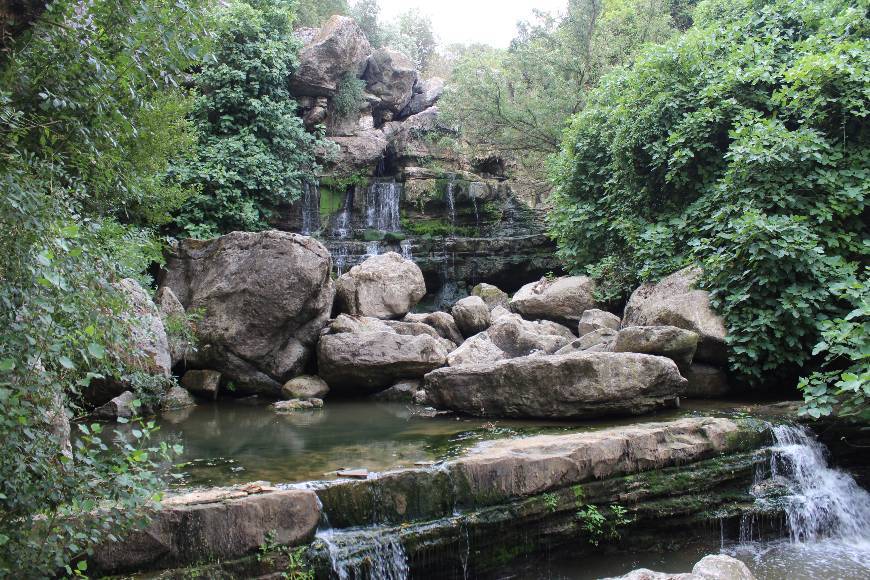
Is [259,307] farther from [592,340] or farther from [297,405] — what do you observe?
[592,340]

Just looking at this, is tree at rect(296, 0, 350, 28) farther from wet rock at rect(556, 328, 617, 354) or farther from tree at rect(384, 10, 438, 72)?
wet rock at rect(556, 328, 617, 354)

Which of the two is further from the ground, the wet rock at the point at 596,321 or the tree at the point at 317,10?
the tree at the point at 317,10

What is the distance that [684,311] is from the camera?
8688mm

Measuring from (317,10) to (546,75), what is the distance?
14398 millimetres

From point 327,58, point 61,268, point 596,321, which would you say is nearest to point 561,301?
point 596,321

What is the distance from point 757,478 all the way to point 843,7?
739 centimetres

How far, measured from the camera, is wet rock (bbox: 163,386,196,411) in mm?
9398

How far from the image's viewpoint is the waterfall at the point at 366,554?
438 cm

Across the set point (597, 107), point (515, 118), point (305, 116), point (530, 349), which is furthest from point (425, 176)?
point (530, 349)

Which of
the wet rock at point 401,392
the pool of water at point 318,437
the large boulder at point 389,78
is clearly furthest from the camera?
the large boulder at point 389,78

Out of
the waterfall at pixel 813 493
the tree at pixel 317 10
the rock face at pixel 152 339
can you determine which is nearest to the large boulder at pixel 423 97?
the tree at pixel 317 10

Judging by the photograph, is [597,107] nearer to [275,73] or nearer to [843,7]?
[843,7]

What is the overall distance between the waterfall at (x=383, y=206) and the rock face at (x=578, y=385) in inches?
427

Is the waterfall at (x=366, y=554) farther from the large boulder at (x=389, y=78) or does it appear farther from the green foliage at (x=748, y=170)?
the large boulder at (x=389, y=78)
